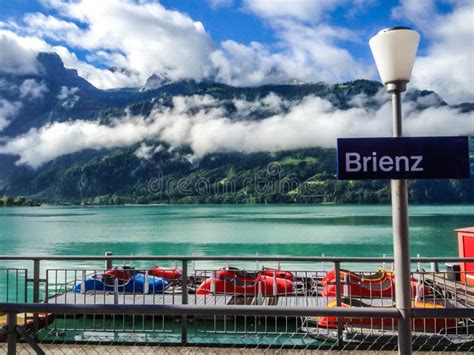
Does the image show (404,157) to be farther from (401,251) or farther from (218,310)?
(218,310)

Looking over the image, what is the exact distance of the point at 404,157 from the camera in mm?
3459

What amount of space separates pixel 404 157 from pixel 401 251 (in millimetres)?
648

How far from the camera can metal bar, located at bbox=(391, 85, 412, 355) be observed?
3230 mm

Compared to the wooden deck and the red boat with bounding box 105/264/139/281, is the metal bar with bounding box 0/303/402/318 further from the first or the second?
the wooden deck

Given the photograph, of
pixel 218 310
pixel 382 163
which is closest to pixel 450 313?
pixel 382 163

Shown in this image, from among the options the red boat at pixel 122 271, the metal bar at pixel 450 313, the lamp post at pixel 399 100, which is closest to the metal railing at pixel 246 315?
the metal bar at pixel 450 313

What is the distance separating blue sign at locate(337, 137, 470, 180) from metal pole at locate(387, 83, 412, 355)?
0.09 metres

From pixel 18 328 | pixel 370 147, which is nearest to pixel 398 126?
pixel 370 147

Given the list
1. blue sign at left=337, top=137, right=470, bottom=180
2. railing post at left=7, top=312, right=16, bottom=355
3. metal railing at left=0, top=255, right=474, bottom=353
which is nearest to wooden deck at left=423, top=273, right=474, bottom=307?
metal railing at left=0, top=255, right=474, bottom=353

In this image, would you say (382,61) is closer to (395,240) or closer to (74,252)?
(395,240)

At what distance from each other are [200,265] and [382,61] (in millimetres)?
32767

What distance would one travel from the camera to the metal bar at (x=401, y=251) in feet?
10.6

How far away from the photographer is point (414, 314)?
3238 millimetres

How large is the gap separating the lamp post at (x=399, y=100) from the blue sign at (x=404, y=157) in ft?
0.31
